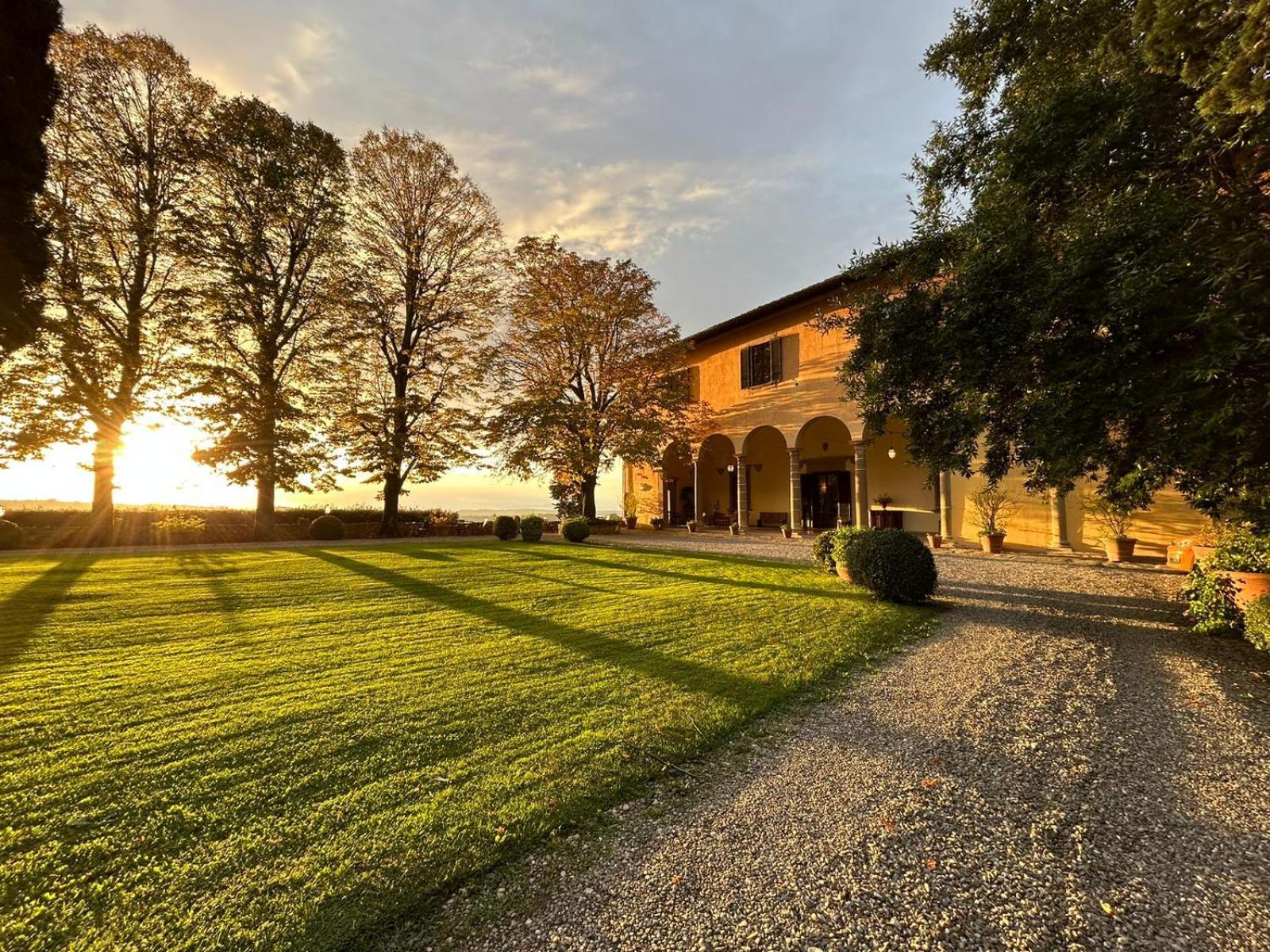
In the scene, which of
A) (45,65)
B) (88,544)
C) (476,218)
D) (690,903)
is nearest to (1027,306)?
(690,903)

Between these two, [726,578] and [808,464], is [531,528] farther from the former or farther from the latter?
[808,464]

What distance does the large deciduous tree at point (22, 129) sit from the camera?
6625 millimetres

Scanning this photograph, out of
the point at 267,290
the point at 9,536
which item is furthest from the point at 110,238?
the point at 9,536

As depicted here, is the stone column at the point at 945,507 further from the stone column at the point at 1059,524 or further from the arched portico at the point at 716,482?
the arched portico at the point at 716,482

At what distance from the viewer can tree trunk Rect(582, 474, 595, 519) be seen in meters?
22.2

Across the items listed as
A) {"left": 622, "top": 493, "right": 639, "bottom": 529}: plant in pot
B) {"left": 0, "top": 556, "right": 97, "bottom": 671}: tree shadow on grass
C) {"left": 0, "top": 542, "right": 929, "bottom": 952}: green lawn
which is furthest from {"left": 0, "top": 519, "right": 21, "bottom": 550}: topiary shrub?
{"left": 622, "top": 493, "right": 639, "bottom": 529}: plant in pot

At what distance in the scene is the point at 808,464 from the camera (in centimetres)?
2245

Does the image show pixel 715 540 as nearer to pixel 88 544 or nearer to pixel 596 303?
pixel 596 303

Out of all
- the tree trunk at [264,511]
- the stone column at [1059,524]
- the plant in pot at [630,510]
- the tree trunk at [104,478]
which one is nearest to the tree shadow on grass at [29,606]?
the tree trunk at [104,478]

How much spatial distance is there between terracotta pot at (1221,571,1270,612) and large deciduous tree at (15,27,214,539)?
1000 inches

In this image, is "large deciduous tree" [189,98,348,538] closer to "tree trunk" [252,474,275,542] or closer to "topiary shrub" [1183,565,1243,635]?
"tree trunk" [252,474,275,542]

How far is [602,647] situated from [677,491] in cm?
2177

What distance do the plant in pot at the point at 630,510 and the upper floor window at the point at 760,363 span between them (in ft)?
27.5

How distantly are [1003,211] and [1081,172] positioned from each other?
741 mm
